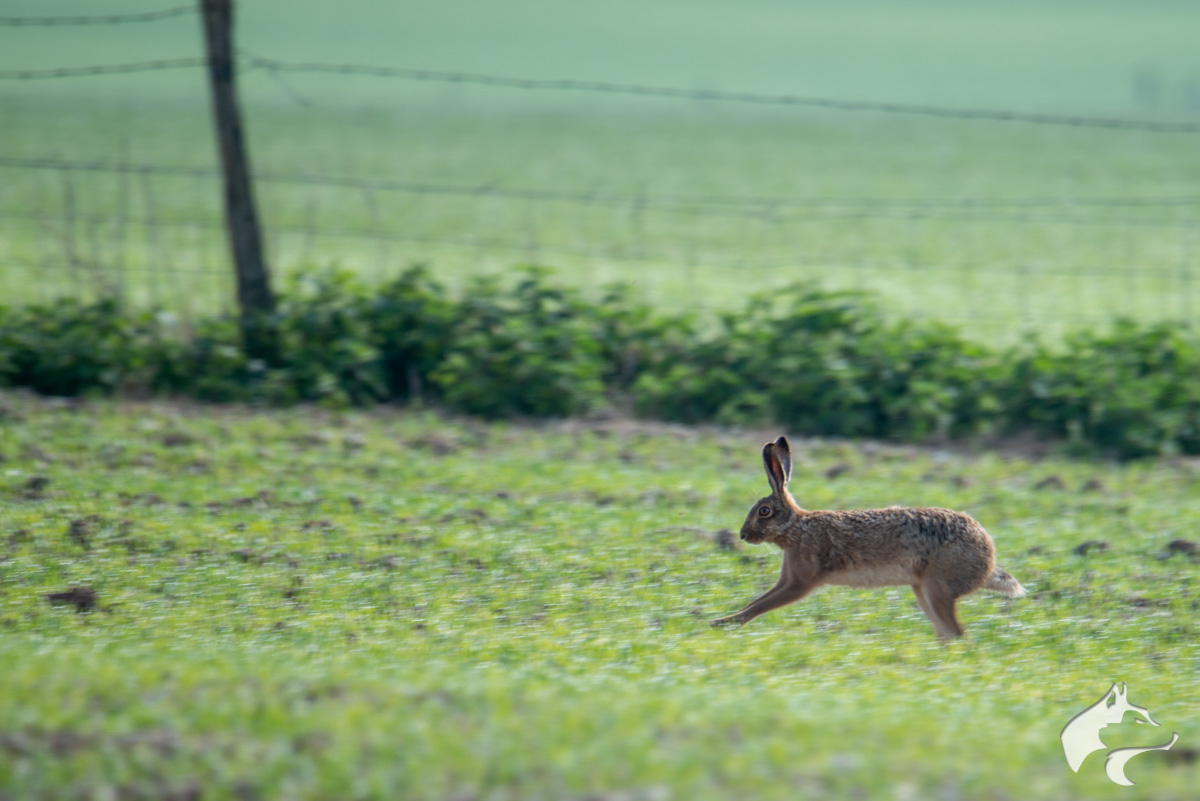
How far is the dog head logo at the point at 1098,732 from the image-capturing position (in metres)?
4.04

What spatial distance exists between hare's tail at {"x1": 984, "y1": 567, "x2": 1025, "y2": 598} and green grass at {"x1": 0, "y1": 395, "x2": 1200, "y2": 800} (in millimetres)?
181

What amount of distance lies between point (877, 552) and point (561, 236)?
17690 mm

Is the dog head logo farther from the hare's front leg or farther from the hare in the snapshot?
the hare's front leg

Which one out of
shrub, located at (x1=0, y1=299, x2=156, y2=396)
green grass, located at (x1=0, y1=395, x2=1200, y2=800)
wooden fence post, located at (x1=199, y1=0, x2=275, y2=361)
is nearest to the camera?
green grass, located at (x1=0, y1=395, x2=1200, y2=800)

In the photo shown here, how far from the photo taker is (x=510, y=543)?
7250mm

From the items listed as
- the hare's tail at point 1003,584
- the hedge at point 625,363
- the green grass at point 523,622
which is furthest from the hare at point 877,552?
the hedge at point 625,363

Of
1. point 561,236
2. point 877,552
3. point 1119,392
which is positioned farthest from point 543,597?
point 561,236

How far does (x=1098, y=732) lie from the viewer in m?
4.36

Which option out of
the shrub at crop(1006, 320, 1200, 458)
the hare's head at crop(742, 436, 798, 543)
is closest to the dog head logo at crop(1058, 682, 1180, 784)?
the hare's head at crop(742, 436, 798, 543)

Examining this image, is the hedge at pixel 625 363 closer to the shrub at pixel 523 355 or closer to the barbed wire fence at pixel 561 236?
the shrub at pixel 523 355

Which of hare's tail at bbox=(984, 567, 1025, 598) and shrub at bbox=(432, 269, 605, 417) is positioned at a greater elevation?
shrub at bbox=(432, 269, 605, 417)

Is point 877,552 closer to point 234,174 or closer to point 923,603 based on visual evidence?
point 923,603

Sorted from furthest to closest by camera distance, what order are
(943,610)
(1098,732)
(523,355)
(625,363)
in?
(625,363) < (523,355) < (943,610) < (1098,732)

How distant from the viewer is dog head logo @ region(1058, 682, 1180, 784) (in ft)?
13.3
